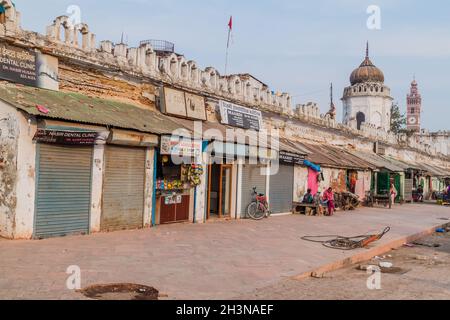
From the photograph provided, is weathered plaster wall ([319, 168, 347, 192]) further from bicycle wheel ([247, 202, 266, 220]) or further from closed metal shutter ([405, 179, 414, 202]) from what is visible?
closed metal shutter ([405, 179, 414, 202])

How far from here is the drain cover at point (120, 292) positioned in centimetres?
562

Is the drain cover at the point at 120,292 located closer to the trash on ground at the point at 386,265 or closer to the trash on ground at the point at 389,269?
the trash on ground at the point at 389,269

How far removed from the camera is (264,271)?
7477 millimetres

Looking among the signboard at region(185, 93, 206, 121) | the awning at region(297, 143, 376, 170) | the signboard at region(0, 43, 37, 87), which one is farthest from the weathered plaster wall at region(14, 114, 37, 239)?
the awning at region(297, 143, 376, 170)

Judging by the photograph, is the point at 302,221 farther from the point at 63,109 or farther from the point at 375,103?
the point at 375,103

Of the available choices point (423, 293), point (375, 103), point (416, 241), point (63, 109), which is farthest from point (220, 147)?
point (375, 103)

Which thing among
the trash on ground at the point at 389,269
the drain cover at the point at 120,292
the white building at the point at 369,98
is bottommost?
the trash on ground at the point at 389,269

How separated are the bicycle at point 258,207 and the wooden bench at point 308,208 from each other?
2.85 m

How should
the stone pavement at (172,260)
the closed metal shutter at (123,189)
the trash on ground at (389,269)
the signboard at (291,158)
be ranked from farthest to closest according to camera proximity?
the signboard at (291,158) → the closed metal shutter at (123,189) → the trash on ground at (389,269) → the stone pavement at (172,260)

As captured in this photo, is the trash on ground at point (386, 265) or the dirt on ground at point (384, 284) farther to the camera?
the trash on ground at point (386, 265)

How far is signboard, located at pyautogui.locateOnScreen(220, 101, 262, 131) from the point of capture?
16719 mm

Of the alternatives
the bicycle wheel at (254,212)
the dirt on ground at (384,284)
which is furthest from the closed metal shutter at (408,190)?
the dirt on ground at (384,284)

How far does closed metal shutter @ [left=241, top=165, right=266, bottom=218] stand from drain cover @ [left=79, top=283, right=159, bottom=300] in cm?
1010
